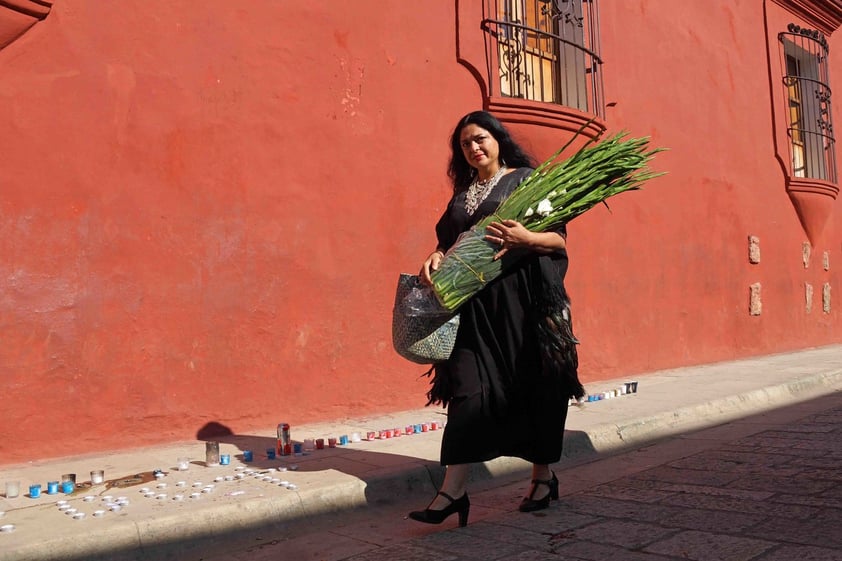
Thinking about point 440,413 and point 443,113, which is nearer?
point 440,413

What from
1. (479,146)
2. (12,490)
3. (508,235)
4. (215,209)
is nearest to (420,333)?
(508,235)

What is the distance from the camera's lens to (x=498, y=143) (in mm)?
3213

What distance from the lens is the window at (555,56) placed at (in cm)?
700

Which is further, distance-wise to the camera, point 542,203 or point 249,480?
point 249,480

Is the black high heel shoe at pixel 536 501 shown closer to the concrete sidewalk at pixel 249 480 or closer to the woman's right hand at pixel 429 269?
the concrete sidewalk at pixel 249 480

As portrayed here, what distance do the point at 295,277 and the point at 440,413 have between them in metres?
1.57

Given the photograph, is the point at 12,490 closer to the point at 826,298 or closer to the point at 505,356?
the point at 505,356

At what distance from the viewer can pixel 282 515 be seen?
3264mm

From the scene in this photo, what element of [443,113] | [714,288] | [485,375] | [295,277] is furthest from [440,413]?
[714,288]

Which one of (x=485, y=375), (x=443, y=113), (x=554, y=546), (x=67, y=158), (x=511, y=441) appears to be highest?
(x=443, y=113)

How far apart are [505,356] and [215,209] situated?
2510 mm

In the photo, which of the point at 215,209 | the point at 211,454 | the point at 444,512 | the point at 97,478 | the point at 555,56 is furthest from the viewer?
the point at 555,56

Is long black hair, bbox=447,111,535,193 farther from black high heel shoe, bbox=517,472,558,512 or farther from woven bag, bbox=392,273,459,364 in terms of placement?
black high heel shoe, bbox=517,472,558,512

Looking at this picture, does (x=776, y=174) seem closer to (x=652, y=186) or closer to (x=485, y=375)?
(x=652, y=186)
